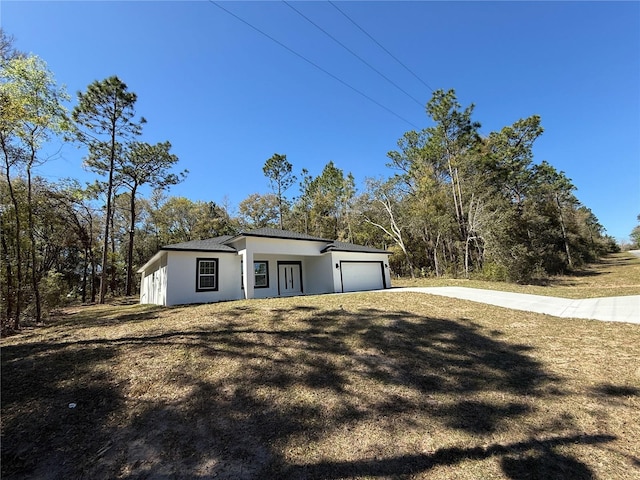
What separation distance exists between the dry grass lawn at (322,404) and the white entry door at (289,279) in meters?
8.01

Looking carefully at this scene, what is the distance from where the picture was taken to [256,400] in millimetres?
3627

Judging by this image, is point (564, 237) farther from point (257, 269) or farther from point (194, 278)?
point (194, 278)

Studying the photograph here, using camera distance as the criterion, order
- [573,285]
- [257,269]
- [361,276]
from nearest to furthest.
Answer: [257,269], [361,276], [573,285]

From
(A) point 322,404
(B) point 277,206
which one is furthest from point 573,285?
(B) point 277,206

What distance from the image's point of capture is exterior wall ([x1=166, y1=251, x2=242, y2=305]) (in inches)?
447

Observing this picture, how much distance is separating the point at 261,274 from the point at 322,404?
10.6 meters

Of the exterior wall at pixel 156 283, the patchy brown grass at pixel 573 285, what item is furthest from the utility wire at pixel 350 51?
the exterior wall at pixel 156 283

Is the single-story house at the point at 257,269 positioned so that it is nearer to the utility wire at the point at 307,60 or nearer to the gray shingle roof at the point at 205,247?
the gray shingle roof at the point at 205,247

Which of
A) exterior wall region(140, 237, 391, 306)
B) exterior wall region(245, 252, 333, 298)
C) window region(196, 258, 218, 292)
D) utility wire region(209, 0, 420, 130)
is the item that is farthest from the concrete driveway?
window region(196, 258, 218, 292)

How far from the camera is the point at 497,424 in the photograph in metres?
3.22

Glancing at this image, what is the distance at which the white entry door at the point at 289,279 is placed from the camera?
14375 millimetres

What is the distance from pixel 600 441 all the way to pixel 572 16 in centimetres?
1250

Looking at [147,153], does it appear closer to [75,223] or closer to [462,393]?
[75,223]

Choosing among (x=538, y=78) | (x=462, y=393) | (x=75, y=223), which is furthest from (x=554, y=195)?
(x=75, y=223)
